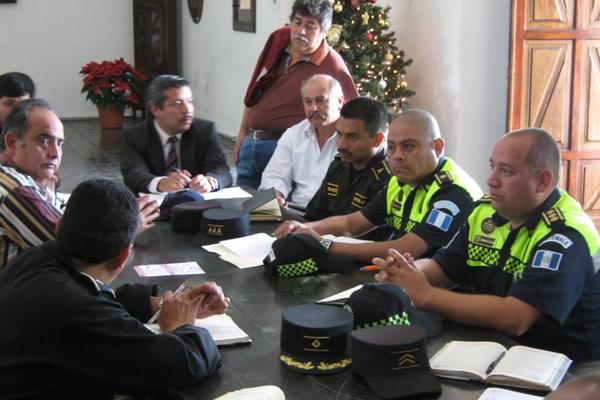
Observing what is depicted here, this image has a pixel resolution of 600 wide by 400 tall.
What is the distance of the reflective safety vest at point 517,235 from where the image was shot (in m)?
2.29

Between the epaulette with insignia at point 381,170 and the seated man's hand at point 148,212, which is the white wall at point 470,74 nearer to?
the epaulette with insignia at point 381,170

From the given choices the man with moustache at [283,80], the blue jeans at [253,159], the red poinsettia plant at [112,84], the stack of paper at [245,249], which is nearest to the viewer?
the stack of paper at [245,249]

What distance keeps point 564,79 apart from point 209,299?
4.04 metres

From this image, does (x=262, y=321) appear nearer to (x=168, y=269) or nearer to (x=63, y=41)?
(x=168, y=269)

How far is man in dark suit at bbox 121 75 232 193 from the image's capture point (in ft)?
13.4

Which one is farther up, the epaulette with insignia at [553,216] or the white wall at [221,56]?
the white wall at [221,56]

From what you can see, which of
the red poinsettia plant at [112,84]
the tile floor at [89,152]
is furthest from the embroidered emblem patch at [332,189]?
the red poinsettia plant at [112,84]

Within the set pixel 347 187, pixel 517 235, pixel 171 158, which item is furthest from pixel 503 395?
pixel 171 158

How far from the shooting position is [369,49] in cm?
614

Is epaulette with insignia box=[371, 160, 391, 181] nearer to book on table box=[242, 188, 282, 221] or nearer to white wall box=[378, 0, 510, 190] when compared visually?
book on table box=[242, 188, 282, 221]

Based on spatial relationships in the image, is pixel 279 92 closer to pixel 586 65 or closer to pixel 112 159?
pixel 586 65

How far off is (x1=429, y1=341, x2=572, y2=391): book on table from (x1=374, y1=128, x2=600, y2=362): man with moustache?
0.79 feet

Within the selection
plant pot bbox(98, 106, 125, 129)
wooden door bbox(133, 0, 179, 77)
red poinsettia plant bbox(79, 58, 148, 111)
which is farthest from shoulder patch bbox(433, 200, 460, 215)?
wooden door bbox(133, 0, 179, 77)

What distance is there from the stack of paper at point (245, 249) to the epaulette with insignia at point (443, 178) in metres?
0.64
